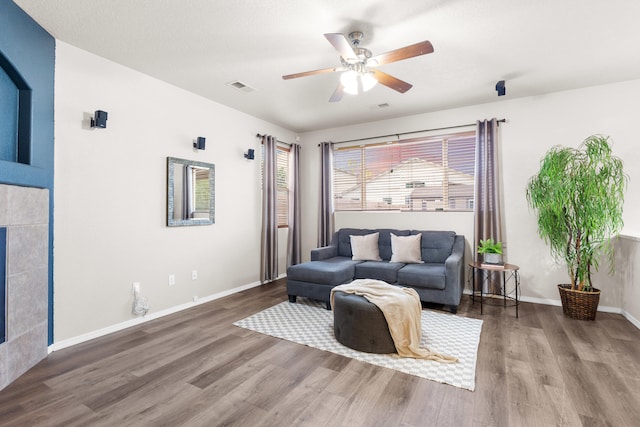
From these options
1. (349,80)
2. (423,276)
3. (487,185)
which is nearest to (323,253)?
(423,276)

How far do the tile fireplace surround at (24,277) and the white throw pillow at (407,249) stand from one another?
3774 mm

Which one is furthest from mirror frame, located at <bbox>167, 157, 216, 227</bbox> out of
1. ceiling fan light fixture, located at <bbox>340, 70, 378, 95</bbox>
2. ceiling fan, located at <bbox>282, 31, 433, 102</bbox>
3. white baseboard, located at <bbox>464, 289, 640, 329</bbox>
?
white baseboard, located at <bbox>464, 289, 640, 329</bbox>

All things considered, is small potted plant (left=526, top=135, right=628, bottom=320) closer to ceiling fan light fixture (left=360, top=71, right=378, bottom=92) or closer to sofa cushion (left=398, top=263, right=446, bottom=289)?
sofa cushion (left=398, top=263, right=446, bottom=289)

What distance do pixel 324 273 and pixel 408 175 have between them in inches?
88.2

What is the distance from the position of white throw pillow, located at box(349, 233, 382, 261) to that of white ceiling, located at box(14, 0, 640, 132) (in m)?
2.05

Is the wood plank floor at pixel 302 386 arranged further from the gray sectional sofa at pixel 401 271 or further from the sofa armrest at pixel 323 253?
the sofa armrest at pixel 323 253

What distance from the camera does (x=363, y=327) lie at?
2.66 metres

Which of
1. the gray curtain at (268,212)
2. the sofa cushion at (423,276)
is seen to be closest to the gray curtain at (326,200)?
the gray curtain at (268,212)

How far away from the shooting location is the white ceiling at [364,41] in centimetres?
231

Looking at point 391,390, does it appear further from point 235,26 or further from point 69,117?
point 69,117

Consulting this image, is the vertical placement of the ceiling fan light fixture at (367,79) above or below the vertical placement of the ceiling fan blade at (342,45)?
below

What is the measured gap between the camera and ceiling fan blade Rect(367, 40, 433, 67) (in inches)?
84.5

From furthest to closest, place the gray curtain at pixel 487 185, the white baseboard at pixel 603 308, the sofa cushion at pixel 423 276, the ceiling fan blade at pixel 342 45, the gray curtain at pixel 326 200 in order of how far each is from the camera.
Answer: the gray curtain at pixel 326 200 < the gray curtain at pixel 487 185 < the sofa cushion at pixel 423 276 < the white baseboard at pixel 603 308 < the ceiling fan blade at pixel 342 45

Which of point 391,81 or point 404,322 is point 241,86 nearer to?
point 391,81
